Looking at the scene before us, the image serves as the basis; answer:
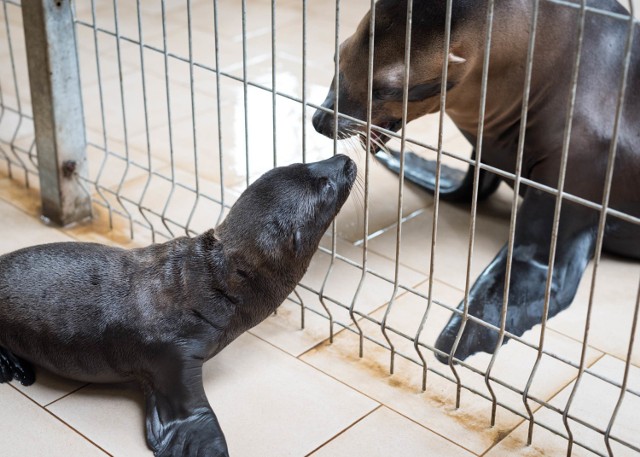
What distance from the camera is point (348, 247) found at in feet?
9.98

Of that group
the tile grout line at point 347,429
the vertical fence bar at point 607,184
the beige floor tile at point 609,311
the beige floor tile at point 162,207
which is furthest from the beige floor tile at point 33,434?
the beige floor tile at point 609,311

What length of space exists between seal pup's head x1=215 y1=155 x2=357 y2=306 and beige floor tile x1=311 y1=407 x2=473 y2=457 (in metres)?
0.37

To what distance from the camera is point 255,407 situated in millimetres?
2268

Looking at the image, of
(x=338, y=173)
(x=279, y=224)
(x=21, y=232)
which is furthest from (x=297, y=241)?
(x=21, y=232)

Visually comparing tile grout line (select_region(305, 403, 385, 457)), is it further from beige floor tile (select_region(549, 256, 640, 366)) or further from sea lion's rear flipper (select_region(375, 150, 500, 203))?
sea lion's rear flipper (select_region(375, 150, 500, 203))

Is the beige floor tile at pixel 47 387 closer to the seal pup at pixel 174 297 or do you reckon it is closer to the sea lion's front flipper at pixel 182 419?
the seal pup at pixel 174 297

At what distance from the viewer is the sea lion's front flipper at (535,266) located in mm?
2635

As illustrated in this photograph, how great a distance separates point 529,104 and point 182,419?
1298mm

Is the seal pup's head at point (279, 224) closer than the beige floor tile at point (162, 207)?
Yes

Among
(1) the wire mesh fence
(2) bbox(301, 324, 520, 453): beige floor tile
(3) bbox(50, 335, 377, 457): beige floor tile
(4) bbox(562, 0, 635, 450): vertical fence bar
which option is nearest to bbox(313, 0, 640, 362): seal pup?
(2) bbox(301, 324, 520, 453): beige floor tile

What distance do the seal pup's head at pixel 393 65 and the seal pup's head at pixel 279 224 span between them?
0.25m

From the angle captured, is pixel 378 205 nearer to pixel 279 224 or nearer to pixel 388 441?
pixel 279 224

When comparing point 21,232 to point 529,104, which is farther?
point 21,232

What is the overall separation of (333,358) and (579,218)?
0.84 m
